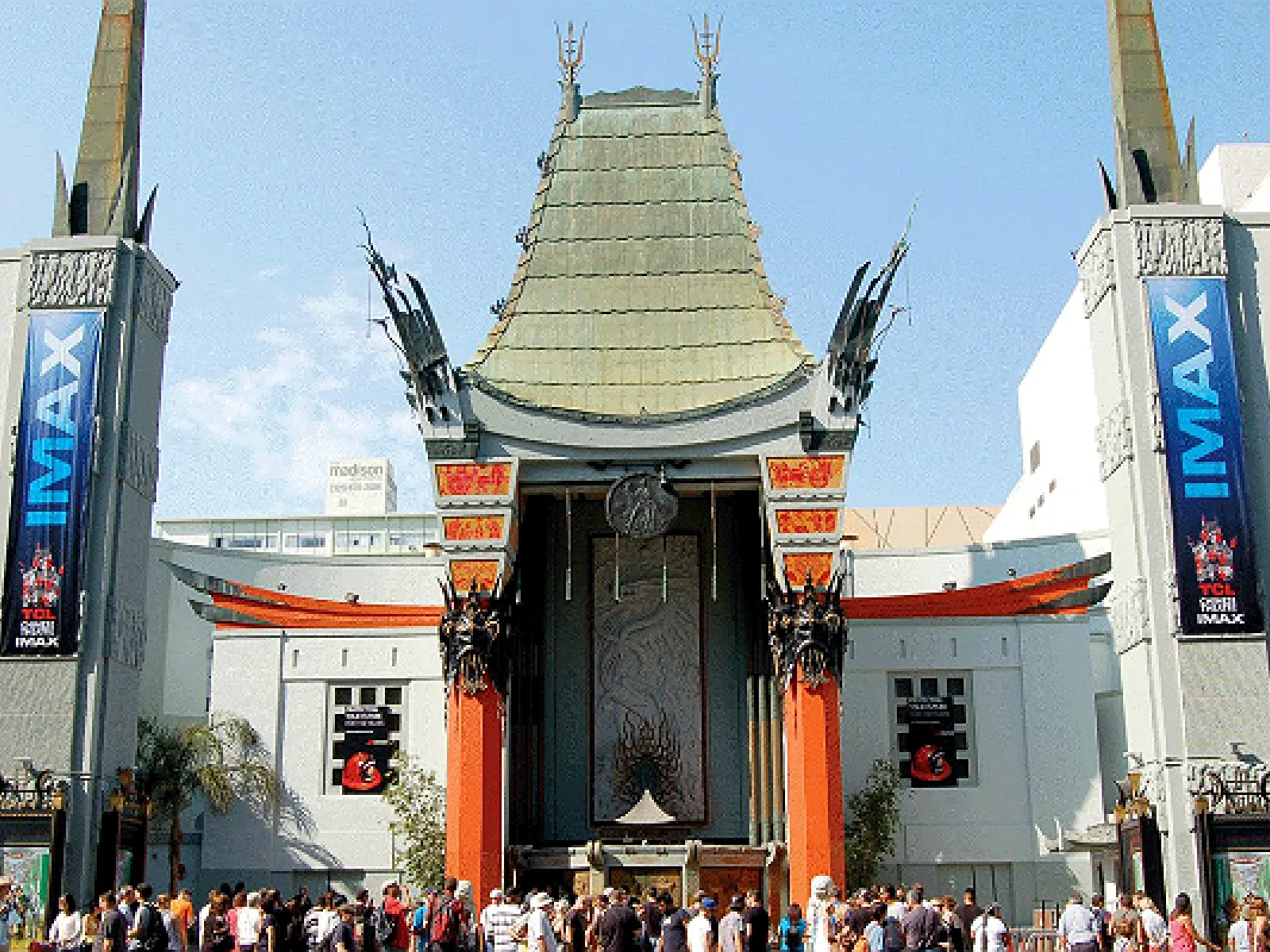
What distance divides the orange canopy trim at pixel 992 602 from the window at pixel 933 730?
4.66ft

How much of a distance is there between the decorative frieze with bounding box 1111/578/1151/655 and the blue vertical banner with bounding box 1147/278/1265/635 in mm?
555

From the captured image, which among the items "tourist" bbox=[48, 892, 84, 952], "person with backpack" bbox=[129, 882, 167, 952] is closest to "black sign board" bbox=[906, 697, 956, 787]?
"tourist" bbox=[48, 892, 84, 952]

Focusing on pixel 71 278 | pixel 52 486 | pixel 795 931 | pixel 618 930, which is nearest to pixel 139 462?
pixel 52 486

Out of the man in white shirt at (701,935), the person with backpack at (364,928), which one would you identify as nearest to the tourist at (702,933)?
the man in white shirt at (701,935)

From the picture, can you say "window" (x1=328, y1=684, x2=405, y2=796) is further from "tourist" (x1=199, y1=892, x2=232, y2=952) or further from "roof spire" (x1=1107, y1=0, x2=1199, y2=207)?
"roof spire" (x1=1107, y1=0, x2=1199, y2=207)

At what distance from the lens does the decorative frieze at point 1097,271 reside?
26594mm

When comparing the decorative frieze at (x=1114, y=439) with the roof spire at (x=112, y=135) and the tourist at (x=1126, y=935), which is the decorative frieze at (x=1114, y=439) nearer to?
the tourist at (x=1126, y=935)

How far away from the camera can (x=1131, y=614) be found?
25562 millimetres

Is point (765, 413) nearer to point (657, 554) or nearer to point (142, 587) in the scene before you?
point (657, 554)

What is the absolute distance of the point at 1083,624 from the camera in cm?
3694

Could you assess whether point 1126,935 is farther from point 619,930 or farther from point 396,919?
point 396,919

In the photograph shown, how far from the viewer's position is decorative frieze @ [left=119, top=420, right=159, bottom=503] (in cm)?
2686

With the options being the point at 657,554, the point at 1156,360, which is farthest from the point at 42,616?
the point at 1156,360

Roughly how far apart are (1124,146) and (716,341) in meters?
11.1
